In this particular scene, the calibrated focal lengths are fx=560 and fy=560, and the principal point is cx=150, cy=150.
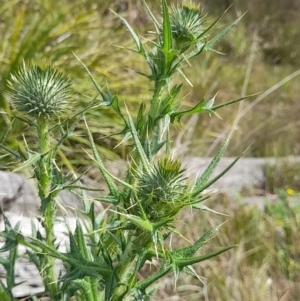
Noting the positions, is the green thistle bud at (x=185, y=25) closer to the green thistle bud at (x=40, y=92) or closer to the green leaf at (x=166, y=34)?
the green leaf at (x=166, y=34)

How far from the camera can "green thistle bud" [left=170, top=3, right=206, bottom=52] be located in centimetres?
164

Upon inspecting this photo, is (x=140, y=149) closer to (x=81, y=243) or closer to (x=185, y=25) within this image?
(x=81, y=243)

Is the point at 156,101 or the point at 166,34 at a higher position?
the point at 166,34

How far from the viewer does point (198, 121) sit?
516cm

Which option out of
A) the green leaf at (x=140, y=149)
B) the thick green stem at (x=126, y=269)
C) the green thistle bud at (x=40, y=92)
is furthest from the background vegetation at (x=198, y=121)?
the green leaf at (x=140, y=149)

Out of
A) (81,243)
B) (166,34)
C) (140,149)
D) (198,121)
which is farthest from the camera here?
(198,121)

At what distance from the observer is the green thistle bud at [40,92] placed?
160 cm

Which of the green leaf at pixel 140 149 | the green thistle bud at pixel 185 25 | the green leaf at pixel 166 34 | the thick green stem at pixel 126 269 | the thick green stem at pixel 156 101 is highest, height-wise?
the green thistle bud at pixel 185 25

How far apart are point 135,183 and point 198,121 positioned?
12.4 ft

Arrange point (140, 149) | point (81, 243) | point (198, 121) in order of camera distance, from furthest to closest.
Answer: point (198, 121) → point (81, 243) → point (140, 149)

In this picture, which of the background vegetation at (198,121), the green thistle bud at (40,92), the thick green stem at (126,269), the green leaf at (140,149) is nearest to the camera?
the green leaf at (140,149)

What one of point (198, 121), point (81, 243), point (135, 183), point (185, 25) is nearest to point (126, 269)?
point (81, 243)

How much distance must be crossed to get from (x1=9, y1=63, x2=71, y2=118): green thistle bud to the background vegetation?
110 mm

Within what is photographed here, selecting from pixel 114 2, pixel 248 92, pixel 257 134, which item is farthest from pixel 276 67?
pixel 114 2
